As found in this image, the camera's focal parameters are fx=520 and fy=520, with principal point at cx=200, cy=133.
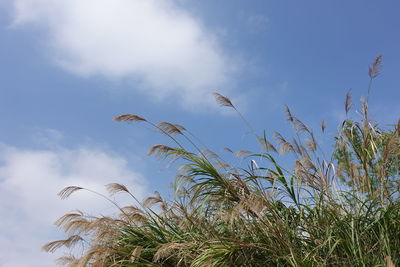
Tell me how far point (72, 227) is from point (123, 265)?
708 millimetres

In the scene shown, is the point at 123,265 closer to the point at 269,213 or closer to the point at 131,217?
the point at 131,217

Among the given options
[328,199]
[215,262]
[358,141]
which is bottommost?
[215,262]

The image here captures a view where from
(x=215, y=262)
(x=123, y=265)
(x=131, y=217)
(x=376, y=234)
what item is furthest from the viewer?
(x=131, y=217)

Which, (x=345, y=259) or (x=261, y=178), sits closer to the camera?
→ (x=345, y=259)

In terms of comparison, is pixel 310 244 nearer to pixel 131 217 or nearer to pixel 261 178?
pixel 261 178

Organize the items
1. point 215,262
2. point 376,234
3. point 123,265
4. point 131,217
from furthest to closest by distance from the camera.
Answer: point 131,217 → point 123,265 → point 376,234 → point 215,262

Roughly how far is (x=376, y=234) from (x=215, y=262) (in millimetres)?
1617

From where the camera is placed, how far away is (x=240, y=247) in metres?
4.86

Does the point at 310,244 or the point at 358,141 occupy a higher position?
the point at 358,141

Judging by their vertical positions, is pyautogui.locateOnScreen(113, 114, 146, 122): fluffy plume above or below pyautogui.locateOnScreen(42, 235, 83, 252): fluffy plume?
above

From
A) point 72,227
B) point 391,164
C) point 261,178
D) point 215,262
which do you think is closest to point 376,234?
point 391,164

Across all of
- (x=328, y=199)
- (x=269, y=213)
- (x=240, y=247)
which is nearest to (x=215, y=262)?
(x=240, y=247)

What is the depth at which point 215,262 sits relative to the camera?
15.3ft

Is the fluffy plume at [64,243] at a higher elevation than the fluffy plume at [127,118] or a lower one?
lower
